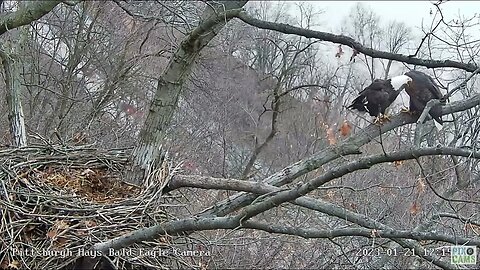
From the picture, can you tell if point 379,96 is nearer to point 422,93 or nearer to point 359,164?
point 422,93

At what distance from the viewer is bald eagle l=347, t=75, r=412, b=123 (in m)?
4.31

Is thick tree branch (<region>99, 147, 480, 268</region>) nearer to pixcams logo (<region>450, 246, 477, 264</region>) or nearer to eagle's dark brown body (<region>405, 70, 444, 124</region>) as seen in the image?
pixcams logo (<region>450, 246, 477, 264</region>)

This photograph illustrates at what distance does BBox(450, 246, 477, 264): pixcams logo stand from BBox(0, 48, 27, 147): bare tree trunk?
3.51 metres

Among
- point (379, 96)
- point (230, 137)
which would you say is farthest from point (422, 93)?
point (230, 137)

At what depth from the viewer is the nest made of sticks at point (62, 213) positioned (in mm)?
3725

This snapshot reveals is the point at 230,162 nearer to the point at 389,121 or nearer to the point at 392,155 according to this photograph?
the point at 389,121

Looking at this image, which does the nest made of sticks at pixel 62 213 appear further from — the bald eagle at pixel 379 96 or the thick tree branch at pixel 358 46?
the bald eagle at pixel 379 96

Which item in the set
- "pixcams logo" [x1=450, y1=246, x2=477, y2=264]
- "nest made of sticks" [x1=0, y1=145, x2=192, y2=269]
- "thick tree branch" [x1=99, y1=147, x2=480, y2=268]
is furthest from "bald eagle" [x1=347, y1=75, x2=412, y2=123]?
"nest made of sticks" [x1=0, y1=145, x2=192, y2=269]

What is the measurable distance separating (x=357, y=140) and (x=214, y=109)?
8.32 metres

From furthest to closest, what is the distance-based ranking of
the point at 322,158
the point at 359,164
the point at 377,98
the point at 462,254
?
the point at 377,98 < the point at 322,158 < the point at 462,254 < the point at 359,164

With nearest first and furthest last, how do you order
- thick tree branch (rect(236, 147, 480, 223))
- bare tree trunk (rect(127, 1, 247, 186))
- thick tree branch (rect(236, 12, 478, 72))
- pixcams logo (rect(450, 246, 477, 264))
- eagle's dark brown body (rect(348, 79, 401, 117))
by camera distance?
thick tree branch (rect(236, 147, 480, 223)) → thick tree branch (rect(236, 12, 478, 72)) → pixcams logo (rect(450, 246, 477, 264)) → eagle's dark brown body (rect(348, 79, 401, 117)) → bare tree trunk (rect(127, 1, 247, 186))

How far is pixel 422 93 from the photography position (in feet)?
13.5

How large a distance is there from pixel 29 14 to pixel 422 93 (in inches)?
101

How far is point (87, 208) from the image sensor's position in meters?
3.92
